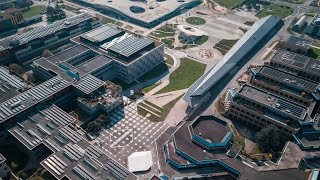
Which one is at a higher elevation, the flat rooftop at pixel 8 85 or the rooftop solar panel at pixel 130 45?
the rooftop solar panel at pixel 130 45

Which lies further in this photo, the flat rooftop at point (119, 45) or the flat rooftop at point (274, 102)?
the flat rooftop at point (119, 45)

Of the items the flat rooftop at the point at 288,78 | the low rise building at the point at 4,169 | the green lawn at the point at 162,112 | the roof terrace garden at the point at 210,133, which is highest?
the flat rooftop at the point at 288,78

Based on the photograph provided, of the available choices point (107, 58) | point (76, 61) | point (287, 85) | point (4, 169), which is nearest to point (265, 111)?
point (287, 85)

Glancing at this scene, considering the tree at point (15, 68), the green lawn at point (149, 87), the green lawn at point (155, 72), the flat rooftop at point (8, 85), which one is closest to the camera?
the flat rooftop at point (8, 85)

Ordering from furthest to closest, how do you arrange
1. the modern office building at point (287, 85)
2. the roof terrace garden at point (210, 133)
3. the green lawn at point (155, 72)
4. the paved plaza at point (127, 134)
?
the green lawn at point (155, 72) → the modern office building at point (287, 85) → the paved plaza at point (127, 134) → the roof terrace garden at point (210, 133)

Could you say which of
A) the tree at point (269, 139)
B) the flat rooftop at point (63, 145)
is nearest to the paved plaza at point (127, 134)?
the flat rooftop at point (63, 145)

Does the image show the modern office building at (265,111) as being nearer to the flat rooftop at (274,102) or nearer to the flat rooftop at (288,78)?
the flat rooftop at (274,102)
